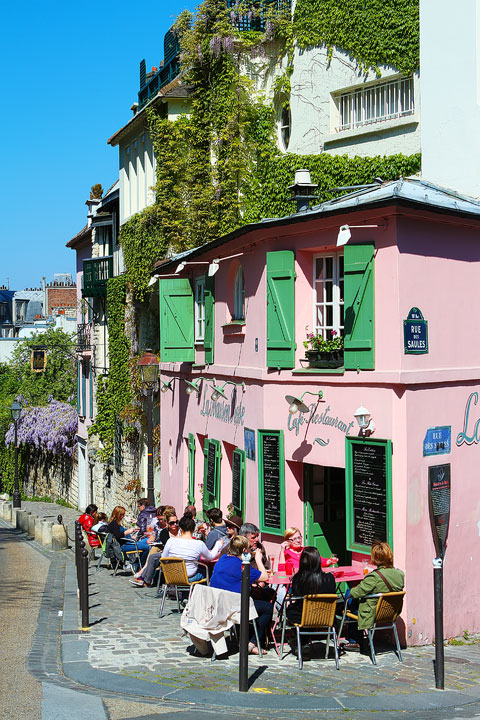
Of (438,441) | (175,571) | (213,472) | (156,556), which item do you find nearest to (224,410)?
(213,472)

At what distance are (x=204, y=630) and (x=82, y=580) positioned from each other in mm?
2904

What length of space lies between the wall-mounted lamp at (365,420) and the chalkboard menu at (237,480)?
3629mm

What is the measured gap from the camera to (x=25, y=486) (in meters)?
47.9

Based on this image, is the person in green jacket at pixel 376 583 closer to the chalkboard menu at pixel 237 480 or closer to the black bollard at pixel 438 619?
the black bollard at pixel 438 619

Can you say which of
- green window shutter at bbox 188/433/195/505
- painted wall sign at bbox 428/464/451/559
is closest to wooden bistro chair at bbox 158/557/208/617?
painted wall sign at bbox 428/464/451/559

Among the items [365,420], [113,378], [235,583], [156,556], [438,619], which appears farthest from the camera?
[113,378]

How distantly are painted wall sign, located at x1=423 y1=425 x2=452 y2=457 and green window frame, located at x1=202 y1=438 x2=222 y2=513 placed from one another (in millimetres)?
5611

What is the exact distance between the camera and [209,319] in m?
16.9

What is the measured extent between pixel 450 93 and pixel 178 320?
660 cm

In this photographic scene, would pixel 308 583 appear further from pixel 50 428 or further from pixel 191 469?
Result: pixel 50 428

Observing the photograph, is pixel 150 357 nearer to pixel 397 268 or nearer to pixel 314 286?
pixel 314 286

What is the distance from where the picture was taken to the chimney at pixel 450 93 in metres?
15.5

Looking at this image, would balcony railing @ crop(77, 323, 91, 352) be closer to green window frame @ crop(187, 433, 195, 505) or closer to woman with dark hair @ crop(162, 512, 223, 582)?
green window frame @ crop(187, 433, 195, 505)

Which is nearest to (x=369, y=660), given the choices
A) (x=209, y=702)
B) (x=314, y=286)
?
(x=209, y=702)
